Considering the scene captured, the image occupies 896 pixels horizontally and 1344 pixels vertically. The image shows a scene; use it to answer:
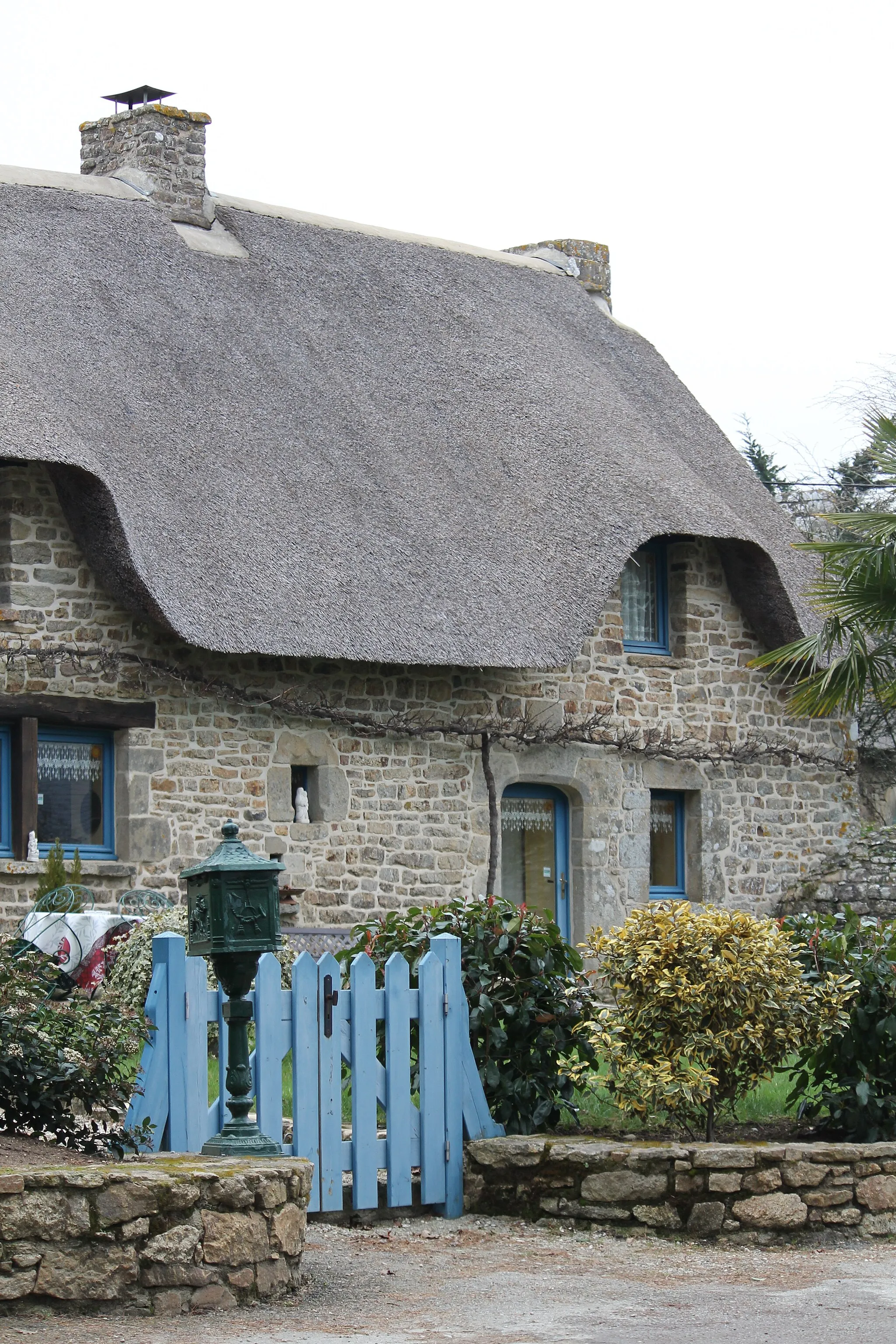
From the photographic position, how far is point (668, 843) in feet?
54.4

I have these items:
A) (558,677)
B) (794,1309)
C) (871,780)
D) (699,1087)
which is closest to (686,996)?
(699,1087)

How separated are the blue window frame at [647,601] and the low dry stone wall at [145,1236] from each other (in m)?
10.6

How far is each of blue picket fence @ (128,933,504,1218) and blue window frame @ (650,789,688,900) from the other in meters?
8.78

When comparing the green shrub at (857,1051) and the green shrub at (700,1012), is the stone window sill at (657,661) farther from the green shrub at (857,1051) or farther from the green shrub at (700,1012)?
the green shrub at (700,1012)

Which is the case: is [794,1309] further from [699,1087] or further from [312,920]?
[312,920]

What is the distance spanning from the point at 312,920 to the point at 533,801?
264 centimetres

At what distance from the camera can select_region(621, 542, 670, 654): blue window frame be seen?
644 inches

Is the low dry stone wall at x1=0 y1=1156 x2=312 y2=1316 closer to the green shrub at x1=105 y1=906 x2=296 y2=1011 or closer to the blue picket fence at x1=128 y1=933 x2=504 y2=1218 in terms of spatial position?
the blue picket fence at x1=128 y1=933 x2=504 y2=1218

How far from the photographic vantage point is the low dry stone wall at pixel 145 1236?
558 cm

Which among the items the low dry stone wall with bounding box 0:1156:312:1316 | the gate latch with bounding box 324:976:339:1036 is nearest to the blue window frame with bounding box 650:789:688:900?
the gate latch with bounding box 324:976:339:1036

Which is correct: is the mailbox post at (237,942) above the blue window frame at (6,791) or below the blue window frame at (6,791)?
below

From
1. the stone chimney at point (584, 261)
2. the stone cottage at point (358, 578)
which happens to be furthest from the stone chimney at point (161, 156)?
the stone chimney at point (584, 261)

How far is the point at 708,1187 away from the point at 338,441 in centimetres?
890

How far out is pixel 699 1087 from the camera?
24.1 ft
